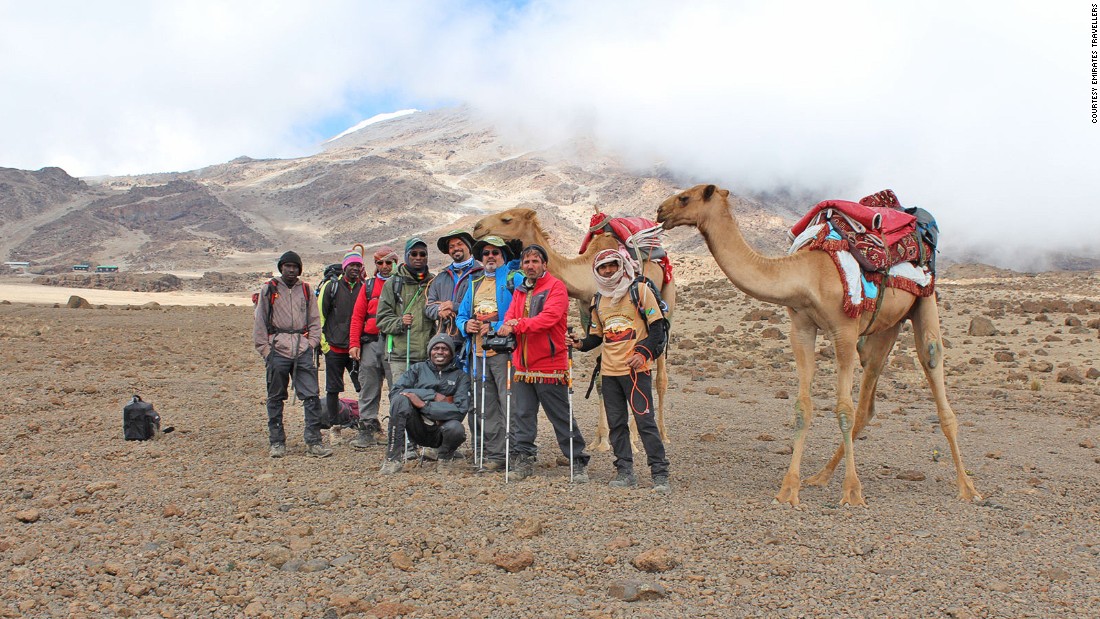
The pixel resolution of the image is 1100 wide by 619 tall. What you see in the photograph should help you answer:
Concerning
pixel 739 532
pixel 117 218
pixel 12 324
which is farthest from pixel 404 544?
pixel 117 218

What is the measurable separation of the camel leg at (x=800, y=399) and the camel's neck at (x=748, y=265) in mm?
293

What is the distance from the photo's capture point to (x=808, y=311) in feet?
23.5

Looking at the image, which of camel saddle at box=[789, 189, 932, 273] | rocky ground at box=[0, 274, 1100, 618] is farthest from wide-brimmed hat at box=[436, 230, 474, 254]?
camel saddle at box=[789, 189, 932, 273]

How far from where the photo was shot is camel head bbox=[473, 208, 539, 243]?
29.6 feet

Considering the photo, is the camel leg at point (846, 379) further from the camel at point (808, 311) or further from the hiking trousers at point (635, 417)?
the hiking trousers at point (635, 417)

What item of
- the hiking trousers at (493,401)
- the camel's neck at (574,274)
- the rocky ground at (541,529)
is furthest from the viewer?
the camel's neck at (574,274)

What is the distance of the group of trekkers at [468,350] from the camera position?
23.0ft

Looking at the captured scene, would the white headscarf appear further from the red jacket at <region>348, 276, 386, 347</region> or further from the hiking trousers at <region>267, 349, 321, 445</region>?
the hiking trousers at <region>267, 349, 321, 445</region>

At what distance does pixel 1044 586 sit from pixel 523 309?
4456 mm

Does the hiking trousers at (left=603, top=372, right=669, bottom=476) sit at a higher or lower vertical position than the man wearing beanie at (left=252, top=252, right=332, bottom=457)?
lower

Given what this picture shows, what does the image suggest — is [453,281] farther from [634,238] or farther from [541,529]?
[541,529]

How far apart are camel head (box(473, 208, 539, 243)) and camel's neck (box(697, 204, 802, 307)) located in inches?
91.9

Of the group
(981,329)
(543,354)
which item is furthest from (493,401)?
(981,329)

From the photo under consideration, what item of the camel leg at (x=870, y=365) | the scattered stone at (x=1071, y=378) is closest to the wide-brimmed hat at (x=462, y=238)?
the camel leg at (x=870, y=365)
